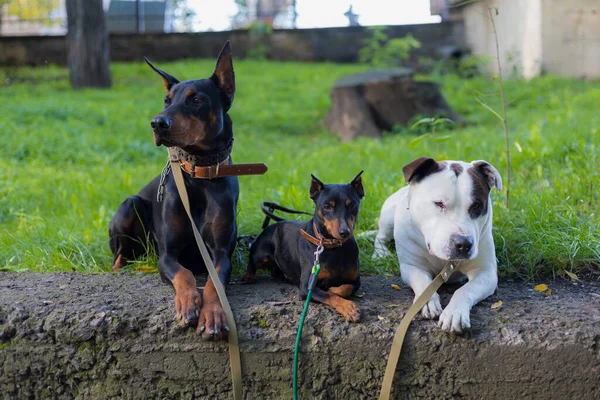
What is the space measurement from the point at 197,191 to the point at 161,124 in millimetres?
504

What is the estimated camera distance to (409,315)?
300 cm

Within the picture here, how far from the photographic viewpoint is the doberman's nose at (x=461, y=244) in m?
2.94

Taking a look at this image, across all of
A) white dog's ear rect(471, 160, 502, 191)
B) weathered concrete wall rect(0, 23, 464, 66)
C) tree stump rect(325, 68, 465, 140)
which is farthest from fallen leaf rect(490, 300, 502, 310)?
weathered concrete wall rect(0, 23, 464, 66)

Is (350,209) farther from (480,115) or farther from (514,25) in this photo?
(514,25)

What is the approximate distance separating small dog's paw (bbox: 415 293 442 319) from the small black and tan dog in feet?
1.07

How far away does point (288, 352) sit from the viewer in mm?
3010

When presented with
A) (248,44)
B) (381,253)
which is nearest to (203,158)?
(381,253)

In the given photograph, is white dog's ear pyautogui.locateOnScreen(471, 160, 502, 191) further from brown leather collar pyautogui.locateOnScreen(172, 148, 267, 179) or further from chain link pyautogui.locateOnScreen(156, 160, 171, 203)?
chain link pyautogui.locateOnScreen(156, 160, 171, 203)

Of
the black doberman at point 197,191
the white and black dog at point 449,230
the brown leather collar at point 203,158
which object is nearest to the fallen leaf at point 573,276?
the white and black dog at point 449,230

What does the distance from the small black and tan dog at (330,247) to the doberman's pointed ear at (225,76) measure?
0.71m

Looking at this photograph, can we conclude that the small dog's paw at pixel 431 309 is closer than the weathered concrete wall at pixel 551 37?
Yes

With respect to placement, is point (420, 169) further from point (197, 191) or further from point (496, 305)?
point (197, 191)

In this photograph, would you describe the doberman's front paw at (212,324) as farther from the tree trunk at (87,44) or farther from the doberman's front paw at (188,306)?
the tree trunk at (87,44)

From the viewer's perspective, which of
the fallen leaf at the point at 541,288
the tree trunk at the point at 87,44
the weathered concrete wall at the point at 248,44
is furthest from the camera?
the weathered concrete wall at the point at 248,44
